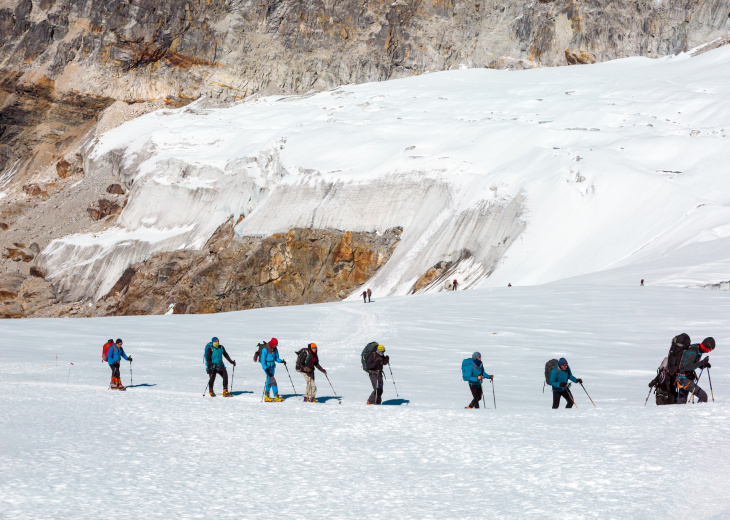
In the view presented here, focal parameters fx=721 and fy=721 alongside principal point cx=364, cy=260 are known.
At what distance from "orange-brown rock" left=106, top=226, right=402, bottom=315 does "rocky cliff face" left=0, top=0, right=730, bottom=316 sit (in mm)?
34626

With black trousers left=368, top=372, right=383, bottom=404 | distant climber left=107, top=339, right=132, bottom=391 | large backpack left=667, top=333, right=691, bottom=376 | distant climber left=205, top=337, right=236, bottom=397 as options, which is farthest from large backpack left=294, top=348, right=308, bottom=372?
large backpack left=667, top=333, right=691, bottom=376

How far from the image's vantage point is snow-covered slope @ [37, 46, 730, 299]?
3488 cm

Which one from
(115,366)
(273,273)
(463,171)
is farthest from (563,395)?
(273,273)

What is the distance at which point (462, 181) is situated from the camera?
4241 cm

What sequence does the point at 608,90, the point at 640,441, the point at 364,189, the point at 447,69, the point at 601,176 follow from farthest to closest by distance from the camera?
the point at 447,69, the point at 608,90, the point at 364,189, the point at 601,176, the point at 640,441

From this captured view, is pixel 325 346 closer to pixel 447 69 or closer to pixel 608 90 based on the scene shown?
pixel 608 90

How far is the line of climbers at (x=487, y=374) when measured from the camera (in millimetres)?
10250

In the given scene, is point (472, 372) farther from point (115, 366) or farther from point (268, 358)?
point (115, 366)

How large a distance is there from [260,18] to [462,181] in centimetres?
5014

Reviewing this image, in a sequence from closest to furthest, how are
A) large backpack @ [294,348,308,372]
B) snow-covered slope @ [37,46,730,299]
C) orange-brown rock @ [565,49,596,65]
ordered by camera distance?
large backpack @ [294,348,308,372], snow-covered slope @ [37,46,730,299], orange-brown rock @ [565,49,596,65]

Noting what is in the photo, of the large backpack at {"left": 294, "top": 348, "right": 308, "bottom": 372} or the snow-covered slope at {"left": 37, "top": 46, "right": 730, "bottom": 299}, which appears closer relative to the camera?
the large backpack at {"left": 294, "top": 348, "right": 308, "bottom": 372}

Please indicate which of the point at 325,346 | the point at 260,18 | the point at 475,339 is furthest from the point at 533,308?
the point at 260,18

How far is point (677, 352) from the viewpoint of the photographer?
1029cm

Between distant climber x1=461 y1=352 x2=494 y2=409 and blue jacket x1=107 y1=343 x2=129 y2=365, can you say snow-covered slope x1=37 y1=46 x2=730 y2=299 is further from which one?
blue jacket x1=107 y1=343 x2=129 y2=365
